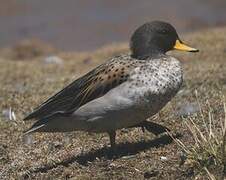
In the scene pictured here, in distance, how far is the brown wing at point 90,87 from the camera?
22.5 feet

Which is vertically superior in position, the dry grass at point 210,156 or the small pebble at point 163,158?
the dry grass at point 210,156

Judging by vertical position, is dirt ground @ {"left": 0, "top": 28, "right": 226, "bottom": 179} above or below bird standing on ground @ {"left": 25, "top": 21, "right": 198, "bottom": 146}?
below

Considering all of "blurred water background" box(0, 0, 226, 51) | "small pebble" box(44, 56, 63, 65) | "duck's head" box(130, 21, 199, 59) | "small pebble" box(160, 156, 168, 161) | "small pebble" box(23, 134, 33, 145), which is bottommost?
"blurred water background" box(0, 0, 226, 51)

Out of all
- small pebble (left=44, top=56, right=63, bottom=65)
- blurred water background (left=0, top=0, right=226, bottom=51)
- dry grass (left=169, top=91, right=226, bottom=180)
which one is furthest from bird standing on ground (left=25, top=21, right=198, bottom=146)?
blurred water background (left=0, top=0, right=226, bottom=51)

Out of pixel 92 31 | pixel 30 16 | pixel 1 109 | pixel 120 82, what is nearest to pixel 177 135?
pixel 120 82

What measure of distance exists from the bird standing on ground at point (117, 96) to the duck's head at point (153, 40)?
0.01 metres

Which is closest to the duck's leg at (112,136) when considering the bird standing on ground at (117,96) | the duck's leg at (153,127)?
the bird standing on ground at (117,96)

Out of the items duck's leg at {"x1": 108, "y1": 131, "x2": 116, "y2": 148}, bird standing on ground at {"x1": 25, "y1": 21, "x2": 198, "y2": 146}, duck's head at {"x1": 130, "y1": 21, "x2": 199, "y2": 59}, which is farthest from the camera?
duck's head at {"x1": 130, "y1": 21, "x2": 199, "y2": 59}

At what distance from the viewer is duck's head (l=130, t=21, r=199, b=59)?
23.8 feet

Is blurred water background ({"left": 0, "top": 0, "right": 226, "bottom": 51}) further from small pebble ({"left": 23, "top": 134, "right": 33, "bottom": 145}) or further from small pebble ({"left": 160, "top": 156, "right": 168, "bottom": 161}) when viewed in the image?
small pebble ({"left": 160, "top": 156, "right": 168, "bottom": 161})

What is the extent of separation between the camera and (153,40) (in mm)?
7336

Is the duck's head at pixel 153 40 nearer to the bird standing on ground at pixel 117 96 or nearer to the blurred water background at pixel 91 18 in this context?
the bird standing on ground at pixel 117 96

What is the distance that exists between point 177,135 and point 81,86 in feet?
3.64

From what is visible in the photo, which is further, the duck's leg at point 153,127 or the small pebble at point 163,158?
the duck's leg at point 153,127
